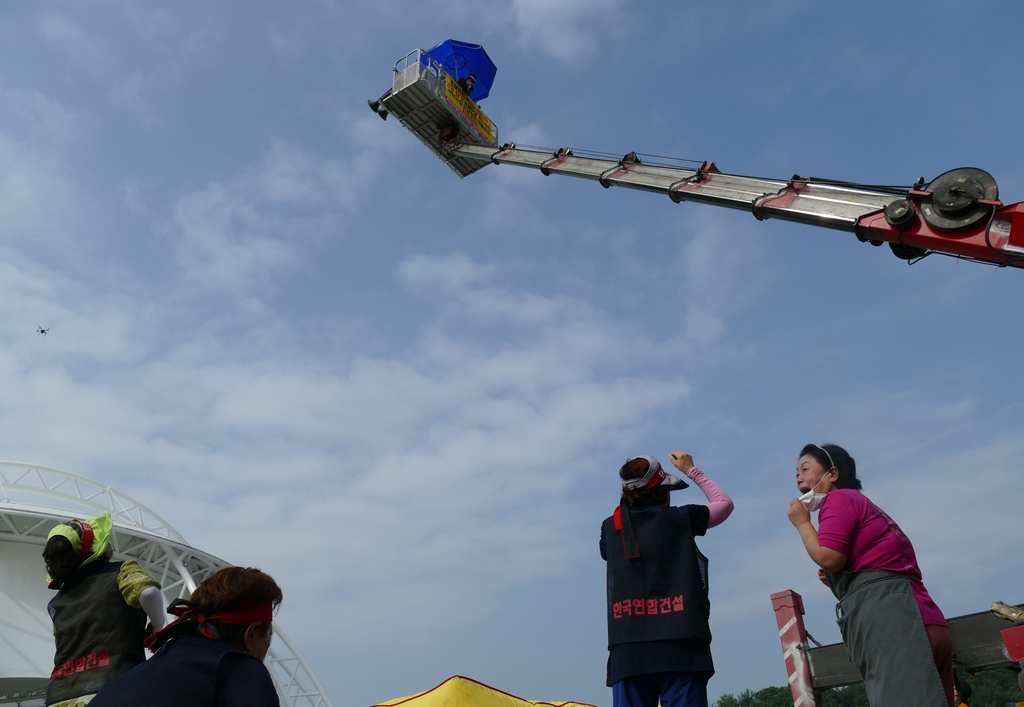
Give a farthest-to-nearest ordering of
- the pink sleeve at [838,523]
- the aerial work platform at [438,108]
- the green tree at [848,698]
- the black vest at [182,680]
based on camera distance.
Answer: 1. the green tree at [848,698]
2. the aerial work platform at [438,108]
3. the pink sleeve at [838,523]
4. the black vest at [182,680]

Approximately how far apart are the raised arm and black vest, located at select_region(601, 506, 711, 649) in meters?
0.15

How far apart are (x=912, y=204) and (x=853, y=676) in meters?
4.39

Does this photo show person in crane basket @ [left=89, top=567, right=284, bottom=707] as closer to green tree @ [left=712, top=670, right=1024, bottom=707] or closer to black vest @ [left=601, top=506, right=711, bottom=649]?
black vest @ [left=601, top=506, right=711, bottom=649]

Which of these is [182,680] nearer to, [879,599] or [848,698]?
[879,599]

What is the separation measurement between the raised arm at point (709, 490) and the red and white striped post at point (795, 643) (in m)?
1.59

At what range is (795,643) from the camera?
4.90 meters

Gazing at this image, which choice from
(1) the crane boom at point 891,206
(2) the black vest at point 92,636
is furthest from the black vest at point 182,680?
(1) the crane boom at point 891,206

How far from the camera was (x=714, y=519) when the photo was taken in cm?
382

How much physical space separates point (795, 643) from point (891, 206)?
13.9 ft

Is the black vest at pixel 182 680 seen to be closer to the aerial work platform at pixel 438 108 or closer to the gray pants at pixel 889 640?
the gray pants at pixel 889 640

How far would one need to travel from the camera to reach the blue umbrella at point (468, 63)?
18.3m

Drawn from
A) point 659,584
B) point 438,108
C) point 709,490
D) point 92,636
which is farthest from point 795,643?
point 438,108

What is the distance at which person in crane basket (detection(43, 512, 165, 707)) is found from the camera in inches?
154

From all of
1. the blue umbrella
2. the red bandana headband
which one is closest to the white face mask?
the red bandana headband
